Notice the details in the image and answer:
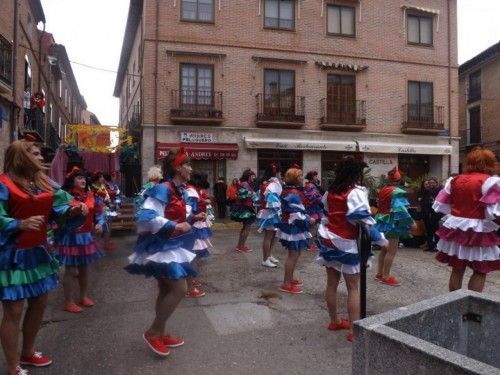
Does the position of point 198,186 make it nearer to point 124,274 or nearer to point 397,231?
point 124,274

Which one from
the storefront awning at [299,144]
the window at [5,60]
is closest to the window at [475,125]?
the storefront awning at [299,144]

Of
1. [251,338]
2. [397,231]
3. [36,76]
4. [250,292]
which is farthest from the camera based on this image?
[36,76]

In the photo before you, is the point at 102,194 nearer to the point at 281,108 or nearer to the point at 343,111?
the point at 281,108

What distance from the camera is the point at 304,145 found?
17.8 m

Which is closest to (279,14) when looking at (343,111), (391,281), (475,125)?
(343,111)

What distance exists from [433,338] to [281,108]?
15997 mm

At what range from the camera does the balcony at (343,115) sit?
18312 mm

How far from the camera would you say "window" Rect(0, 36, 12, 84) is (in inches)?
478

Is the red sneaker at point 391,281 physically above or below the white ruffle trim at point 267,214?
below

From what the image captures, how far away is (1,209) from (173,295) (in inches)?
62.0

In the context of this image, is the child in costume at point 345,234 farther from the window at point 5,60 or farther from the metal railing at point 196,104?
the metal railing at point 196,104

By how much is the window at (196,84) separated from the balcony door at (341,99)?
17.4ft

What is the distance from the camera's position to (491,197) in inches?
170

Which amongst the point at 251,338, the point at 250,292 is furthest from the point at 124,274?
the point at 251,338
